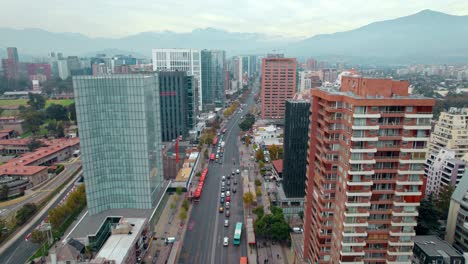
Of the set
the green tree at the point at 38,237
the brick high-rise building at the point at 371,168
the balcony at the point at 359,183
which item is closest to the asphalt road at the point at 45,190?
the green tree at the point at 38,237

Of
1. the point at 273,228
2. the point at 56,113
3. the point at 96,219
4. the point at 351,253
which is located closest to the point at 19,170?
the point at 96,219

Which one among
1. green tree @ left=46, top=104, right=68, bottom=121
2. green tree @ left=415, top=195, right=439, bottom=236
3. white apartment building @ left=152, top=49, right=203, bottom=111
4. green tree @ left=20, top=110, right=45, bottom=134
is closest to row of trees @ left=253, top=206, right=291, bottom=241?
green tree @ left=415, top=195, right=439, bottom=236

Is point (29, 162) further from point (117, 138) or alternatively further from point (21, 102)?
point (21, 102)

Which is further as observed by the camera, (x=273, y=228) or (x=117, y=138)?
(x=117, y=138)

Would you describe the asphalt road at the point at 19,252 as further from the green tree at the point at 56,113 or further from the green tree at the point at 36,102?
the green tree at the point at 36,102

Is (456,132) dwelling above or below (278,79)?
below

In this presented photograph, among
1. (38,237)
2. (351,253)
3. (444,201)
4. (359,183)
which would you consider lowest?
(38,237)
